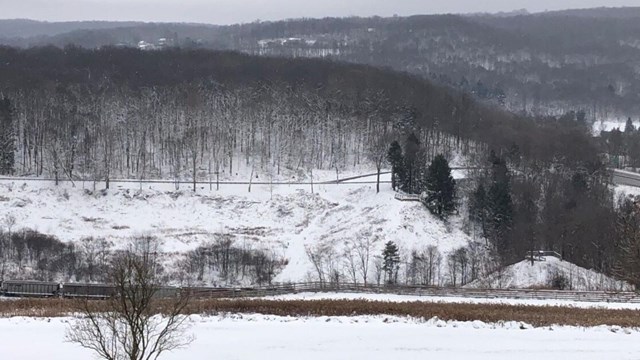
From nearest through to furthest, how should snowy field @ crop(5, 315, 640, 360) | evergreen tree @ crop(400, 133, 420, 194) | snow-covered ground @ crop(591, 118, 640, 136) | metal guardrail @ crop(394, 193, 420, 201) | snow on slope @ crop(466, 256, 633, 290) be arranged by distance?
snowy field @ crop(5, 315, 640, 360), snow on slope @ crop(466, 256, 633, 290), metal guardrail @ crop(394, 193, 420, 201), evergreen tree @ crop(400, 133, 420, 194), snow-covered ground @ crop(591, 118, 640, 136)

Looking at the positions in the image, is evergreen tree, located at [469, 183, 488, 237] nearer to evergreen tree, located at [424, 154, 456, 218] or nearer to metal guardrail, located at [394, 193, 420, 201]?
evergreen tree, located at [424, 154, 456, 218]

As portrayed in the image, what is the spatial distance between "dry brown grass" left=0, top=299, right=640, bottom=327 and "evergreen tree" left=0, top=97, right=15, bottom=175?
47633 millimetres

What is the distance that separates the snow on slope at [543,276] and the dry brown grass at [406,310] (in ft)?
53.1

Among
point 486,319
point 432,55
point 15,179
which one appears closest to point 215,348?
point 486,319

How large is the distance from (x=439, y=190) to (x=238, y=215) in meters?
18.3

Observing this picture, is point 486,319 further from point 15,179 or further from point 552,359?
point 15,179

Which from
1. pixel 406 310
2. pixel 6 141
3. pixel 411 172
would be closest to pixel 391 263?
pixel 411 172

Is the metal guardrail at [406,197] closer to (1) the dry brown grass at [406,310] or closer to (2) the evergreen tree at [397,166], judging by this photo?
(2) the evergreen tree at [397,166]

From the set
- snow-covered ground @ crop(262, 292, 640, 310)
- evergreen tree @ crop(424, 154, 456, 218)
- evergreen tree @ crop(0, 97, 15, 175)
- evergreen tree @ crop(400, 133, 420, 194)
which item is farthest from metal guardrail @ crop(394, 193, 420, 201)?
evergreen tree @ crop(0, 97, 15, 175)

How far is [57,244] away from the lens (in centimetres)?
4862

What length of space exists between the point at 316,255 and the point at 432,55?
153647mm

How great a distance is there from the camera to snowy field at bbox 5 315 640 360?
16.7m

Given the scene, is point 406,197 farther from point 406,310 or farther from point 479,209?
point 406,310

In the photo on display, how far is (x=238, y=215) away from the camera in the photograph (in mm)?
57438
